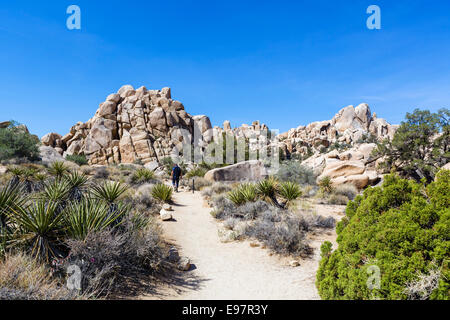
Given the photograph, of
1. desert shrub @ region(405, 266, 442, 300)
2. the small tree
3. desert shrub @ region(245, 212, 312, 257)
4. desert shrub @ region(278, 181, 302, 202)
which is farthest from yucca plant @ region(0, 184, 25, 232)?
the small tree

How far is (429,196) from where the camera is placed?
128 inches

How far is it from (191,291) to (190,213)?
6.20 meters

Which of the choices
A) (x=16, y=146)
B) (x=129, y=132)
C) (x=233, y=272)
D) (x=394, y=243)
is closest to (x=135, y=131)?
(x=129, y=132)

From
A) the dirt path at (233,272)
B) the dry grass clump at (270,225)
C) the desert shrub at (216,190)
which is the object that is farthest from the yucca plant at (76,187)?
the desert shrub at (216,190)

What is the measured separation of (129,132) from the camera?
43.2 metres

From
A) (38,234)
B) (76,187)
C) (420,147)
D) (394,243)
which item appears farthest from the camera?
(420,147)

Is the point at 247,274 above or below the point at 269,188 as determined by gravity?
below

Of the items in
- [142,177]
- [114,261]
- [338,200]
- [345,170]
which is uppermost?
[345,170]

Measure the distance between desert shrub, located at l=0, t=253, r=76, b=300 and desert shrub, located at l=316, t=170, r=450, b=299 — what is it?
4.06 m

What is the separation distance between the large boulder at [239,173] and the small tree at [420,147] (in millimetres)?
10192

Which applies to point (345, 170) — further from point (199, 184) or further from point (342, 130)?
point (342, 130)

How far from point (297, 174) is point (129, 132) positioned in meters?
35.5
